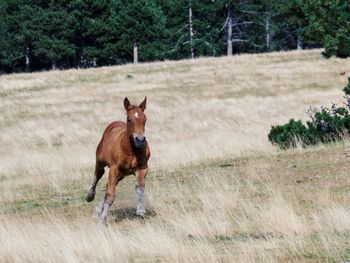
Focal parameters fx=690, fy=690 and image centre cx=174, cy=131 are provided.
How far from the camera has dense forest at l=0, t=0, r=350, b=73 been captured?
73312 millimetres

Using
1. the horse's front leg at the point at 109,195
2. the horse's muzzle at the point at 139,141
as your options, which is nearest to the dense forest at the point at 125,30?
the horse's front leg at the point at 109,195

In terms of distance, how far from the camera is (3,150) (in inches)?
1008

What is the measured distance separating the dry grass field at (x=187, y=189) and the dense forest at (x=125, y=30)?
1419 inches

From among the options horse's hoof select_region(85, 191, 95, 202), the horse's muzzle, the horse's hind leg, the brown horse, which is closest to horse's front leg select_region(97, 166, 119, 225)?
the brown horse

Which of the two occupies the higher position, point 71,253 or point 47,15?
point 47,15

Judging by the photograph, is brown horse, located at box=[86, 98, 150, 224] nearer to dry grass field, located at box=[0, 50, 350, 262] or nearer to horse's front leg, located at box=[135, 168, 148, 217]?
horse's front leg, located at box=[135, 168, 148, 217]

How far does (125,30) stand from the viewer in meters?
72.9

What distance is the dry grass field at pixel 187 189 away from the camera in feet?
27.9

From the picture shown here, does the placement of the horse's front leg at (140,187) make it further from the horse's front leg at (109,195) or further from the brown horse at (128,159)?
the horse's front leg at (109,195)

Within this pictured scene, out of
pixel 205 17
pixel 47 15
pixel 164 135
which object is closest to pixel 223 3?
pixel 205 17

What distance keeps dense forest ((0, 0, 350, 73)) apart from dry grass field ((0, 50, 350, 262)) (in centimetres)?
3605

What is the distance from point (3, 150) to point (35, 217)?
14000mm

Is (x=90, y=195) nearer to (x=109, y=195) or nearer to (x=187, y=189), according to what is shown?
(x=109, y=195)

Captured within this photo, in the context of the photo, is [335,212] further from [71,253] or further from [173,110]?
[173,110]
